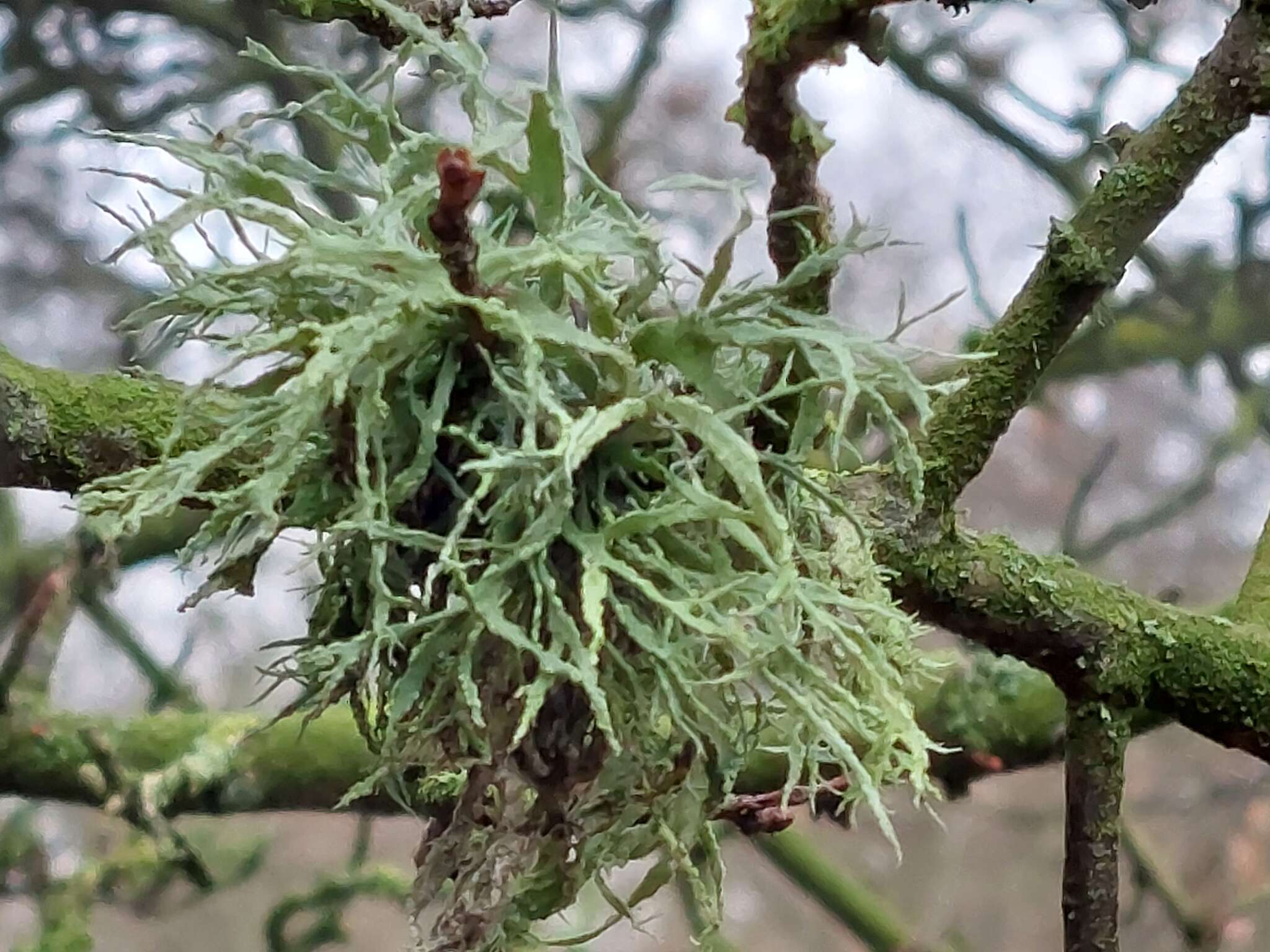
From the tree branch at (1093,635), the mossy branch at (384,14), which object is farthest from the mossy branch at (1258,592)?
the mossy branch at (384,14)

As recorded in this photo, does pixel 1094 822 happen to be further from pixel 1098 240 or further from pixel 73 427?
pixel 73 427

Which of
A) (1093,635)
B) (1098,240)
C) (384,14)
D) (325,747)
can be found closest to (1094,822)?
(1093,635)

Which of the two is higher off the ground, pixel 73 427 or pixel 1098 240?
pixel 1098 240

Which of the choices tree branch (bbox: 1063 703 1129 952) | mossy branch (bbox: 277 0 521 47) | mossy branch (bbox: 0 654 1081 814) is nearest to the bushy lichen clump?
mossy branch (bbox: 277 0 521 47)

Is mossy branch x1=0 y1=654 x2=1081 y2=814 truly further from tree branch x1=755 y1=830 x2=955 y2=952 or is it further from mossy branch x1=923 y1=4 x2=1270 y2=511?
mossy branch x1=923 y1=4 x2=1270 y2=511

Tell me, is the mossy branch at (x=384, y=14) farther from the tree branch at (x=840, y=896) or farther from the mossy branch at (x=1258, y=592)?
the tree branch at (x=840, y=896)

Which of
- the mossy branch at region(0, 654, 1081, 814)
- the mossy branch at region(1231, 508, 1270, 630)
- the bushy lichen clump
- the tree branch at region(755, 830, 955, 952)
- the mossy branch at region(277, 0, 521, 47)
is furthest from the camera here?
the tree branch at region(755, 830, 955, 952)
